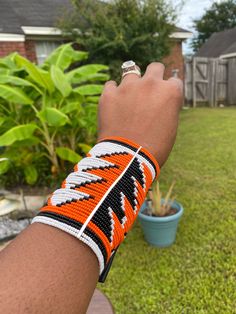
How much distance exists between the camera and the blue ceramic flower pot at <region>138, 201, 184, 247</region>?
2.63m

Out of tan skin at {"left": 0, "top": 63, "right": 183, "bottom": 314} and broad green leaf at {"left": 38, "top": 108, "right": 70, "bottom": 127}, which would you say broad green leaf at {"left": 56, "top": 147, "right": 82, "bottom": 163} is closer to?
broad green leaf at {"left": 38, "top": 108, "right": 70, "bottom": 127}

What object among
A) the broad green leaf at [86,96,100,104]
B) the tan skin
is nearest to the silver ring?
the tan skin

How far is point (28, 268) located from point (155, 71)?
55cm

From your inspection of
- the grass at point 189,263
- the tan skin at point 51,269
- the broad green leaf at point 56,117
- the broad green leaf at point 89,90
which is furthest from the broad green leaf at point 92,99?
the tan skin at point 51,269

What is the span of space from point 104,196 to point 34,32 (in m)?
10.1

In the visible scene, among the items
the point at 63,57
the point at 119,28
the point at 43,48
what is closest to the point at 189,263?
the point at 63,57

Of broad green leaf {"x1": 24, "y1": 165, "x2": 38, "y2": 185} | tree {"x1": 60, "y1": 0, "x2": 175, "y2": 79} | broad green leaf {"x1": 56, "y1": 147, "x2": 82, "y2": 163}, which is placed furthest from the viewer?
tree {"x1": 60, "y1": 0, "x2": 175, "y2": 79}

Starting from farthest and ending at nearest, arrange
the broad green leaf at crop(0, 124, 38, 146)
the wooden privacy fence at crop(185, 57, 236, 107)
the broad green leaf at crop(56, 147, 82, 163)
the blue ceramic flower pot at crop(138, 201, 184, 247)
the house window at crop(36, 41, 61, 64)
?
1. the wooden privacy fence at crop(185, 57, 236, 107)
2. the house window at crop(36, 41, 61, 64)
3. the broad green leaf at crop(56, 147, 82, 163)
4. the broad green leaf at crop(0, 124, 38, 146)
5. the blue ceramic flower pot at crop(138, 201, 184, 247)

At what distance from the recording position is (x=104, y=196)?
0.58 m

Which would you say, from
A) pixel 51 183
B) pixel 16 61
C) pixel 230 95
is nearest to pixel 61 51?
pixel 16 61

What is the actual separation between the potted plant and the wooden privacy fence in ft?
33.4

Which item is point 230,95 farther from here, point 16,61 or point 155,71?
point 155,71

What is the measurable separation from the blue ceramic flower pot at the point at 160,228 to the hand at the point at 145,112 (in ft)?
6.70

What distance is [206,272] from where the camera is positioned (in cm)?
236
